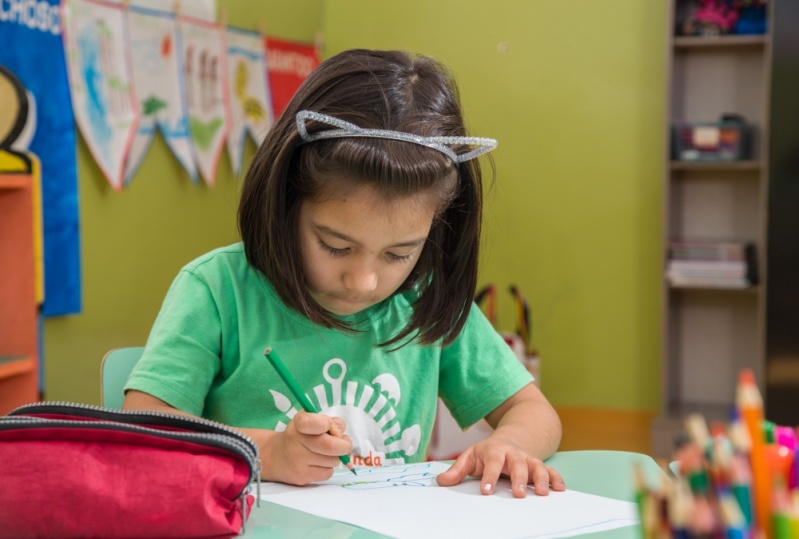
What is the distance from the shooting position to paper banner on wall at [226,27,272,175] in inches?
120

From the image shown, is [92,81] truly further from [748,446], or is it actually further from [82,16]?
[748,446]

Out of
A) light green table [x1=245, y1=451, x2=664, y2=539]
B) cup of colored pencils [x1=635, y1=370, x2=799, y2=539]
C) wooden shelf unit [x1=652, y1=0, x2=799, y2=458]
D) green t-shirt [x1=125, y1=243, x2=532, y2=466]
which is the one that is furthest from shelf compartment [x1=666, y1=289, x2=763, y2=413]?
cup of colored pencils [x1=635, y1=370, x2=799, y2=539]

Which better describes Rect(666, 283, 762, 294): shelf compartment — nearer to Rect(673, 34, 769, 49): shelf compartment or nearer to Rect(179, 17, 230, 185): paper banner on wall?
Rect(673, 34, 769, 49): shelf compartment

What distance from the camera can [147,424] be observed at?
0.77 m

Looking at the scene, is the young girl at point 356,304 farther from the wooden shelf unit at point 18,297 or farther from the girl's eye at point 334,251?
the wooden shelf unit at point 18,297

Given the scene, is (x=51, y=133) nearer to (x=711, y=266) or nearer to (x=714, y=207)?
(x=711, y=266)

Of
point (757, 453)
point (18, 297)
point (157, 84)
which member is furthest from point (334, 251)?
point (157, 84)

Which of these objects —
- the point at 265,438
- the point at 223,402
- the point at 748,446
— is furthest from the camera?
the point at 223,402

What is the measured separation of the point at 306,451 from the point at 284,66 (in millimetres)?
2690

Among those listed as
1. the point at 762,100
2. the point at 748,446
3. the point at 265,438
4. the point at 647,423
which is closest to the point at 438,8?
the point at 762,100

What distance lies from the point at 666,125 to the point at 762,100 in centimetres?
39

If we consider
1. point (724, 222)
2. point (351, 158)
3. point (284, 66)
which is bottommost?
point (724, 222)

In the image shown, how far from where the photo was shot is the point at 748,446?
1.53 ft

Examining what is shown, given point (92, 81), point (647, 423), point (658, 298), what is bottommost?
point (647, 423)
